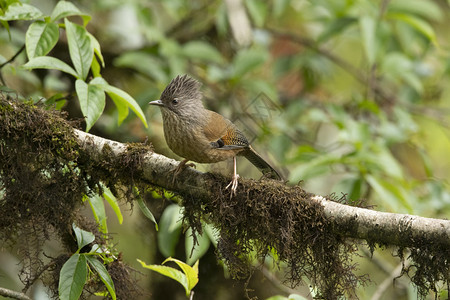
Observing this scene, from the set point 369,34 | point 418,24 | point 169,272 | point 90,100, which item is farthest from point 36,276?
point 418,24

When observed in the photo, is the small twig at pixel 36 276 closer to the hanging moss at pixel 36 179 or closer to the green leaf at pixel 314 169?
the hanging moss at pixel 36 179

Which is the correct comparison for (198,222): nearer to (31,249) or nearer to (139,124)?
(31,249)

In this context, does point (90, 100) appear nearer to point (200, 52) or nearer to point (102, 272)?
point (102, 272)

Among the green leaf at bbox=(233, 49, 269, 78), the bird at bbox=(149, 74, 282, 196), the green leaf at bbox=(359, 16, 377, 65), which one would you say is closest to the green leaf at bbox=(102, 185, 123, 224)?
the bird at bbox=(149, 74, 282, 196)

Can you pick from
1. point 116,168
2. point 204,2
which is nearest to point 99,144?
point 116,168

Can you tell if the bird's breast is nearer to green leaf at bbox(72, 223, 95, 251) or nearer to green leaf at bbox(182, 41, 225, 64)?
green leaf at bbox(72, 223, 95, 251)

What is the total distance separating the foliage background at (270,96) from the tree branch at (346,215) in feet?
2.49

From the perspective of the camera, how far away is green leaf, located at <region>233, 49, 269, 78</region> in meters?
5.25

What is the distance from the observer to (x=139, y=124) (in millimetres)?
5848

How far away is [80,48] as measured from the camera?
3066mm

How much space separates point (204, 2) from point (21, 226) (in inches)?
179

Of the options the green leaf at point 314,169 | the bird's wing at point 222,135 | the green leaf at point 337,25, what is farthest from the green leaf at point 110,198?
the green leaf at point 337,25

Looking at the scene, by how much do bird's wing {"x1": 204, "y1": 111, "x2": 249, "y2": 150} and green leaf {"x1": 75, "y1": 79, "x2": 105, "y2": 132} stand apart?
3.43 feet

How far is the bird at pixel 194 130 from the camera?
3683 mm
